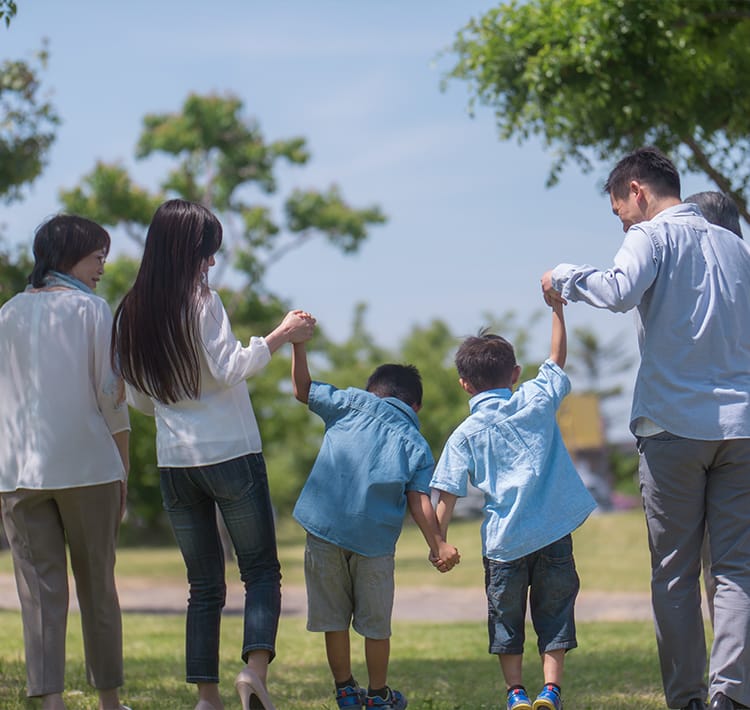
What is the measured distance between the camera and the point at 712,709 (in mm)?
3990

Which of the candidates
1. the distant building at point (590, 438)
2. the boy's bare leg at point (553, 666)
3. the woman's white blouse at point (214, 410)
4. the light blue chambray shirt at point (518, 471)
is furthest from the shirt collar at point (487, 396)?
the distant building at point (590, 438)

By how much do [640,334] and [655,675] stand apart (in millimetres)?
2754

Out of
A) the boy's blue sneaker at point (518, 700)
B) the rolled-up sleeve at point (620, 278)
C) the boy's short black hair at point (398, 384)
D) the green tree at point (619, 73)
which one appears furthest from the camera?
the green tree at point (619, 73)

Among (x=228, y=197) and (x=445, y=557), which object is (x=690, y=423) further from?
(x=228, y=197)

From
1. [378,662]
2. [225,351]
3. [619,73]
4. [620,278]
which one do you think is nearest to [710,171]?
[619,73]

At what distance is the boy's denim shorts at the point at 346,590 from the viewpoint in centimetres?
443

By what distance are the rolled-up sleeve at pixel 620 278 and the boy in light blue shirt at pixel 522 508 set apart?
1.19 feet

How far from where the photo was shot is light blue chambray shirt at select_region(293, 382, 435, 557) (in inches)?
173

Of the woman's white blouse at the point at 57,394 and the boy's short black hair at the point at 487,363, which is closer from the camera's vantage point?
the woman's white blouse at the point at 57,394

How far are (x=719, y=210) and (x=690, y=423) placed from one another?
1032 millimetres

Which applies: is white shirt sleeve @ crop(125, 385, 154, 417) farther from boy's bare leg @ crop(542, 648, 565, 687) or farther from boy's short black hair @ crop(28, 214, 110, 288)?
boy's bare leg @ crop(542, 648, 565, 687)

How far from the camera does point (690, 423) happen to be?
13.1ft

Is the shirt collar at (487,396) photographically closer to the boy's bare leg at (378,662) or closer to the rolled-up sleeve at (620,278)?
the rolled-up sleeve at (620,278)

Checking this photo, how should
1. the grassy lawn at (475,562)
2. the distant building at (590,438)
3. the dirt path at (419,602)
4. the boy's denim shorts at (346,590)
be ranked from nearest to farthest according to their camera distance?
the boy's denim shorts at (346,590) < the dirt path at (419,602) < the grassy lawn at (475,562) < the distant building at (590,438)
